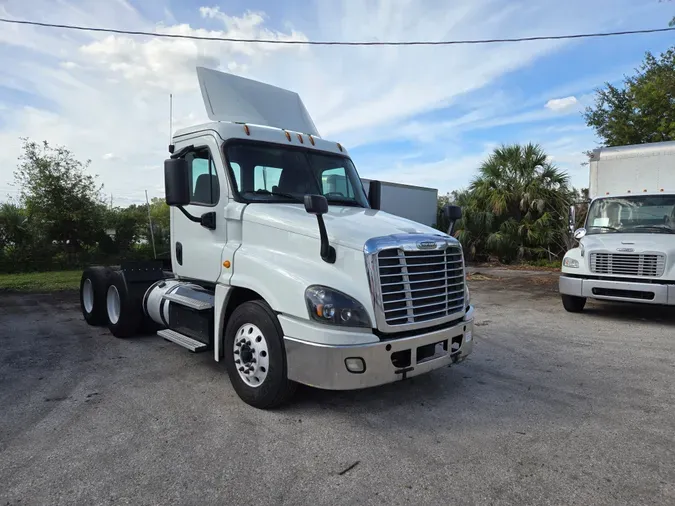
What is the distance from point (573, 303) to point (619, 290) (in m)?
1.11

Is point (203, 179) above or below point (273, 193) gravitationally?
above

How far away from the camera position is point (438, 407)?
4.13m

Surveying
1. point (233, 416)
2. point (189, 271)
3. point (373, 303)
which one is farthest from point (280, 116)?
point (233, 416)

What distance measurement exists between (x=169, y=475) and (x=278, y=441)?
807mm

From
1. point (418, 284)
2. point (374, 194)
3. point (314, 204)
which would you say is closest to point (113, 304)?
point (374, 194)

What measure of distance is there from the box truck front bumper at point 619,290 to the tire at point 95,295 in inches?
308

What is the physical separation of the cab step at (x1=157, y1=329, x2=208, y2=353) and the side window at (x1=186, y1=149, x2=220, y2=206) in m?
1.43

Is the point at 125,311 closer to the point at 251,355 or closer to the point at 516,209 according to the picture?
the point at 251,355

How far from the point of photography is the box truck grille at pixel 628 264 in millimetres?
7418

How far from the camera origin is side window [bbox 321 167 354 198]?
5141 millimetres

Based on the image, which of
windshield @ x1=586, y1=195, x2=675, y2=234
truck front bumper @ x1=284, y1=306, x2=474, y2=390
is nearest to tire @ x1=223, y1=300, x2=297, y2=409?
truck front bumper @ x1=284, y1=306, x2=474, y2=390

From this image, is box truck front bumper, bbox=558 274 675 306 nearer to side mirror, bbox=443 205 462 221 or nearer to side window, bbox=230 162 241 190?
side mirror, bbox=443 205 462 221

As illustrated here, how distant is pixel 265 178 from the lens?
15.7 ft

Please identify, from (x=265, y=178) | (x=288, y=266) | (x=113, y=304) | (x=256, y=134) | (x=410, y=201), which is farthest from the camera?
(x=410, y=201)
